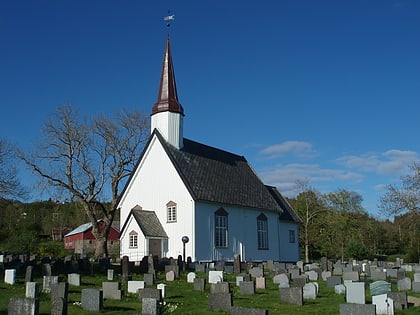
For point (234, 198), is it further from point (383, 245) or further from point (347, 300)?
point (383, 245)

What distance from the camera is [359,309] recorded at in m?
10.8

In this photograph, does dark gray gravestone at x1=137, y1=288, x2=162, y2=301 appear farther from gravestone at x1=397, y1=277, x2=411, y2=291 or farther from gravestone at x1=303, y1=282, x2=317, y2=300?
gravestone at x1=397, y1=277, x2=411, y2=291

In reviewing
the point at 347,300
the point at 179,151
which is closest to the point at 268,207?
the point at 179,151

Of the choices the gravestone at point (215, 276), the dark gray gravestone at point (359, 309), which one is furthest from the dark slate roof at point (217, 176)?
the dark gray gravestone at point (359, 309)

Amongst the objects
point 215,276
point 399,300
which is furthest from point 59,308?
point 215,276

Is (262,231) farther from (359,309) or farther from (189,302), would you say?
(359,309)

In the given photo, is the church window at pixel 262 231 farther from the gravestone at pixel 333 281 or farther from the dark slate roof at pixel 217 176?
the gravestone at pixel 333 281

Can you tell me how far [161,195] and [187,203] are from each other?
2.41 meters

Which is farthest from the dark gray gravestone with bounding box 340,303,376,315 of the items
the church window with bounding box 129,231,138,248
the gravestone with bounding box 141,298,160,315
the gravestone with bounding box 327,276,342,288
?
the church window with bounding box 129,231,138,248

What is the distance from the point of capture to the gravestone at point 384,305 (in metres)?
12.5

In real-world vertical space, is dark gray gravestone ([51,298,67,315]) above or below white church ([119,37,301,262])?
below

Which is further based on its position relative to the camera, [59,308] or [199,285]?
[199,285]

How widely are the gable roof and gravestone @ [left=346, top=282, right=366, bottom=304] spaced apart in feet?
63.4

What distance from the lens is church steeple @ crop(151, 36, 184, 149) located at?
36000 millimetres
